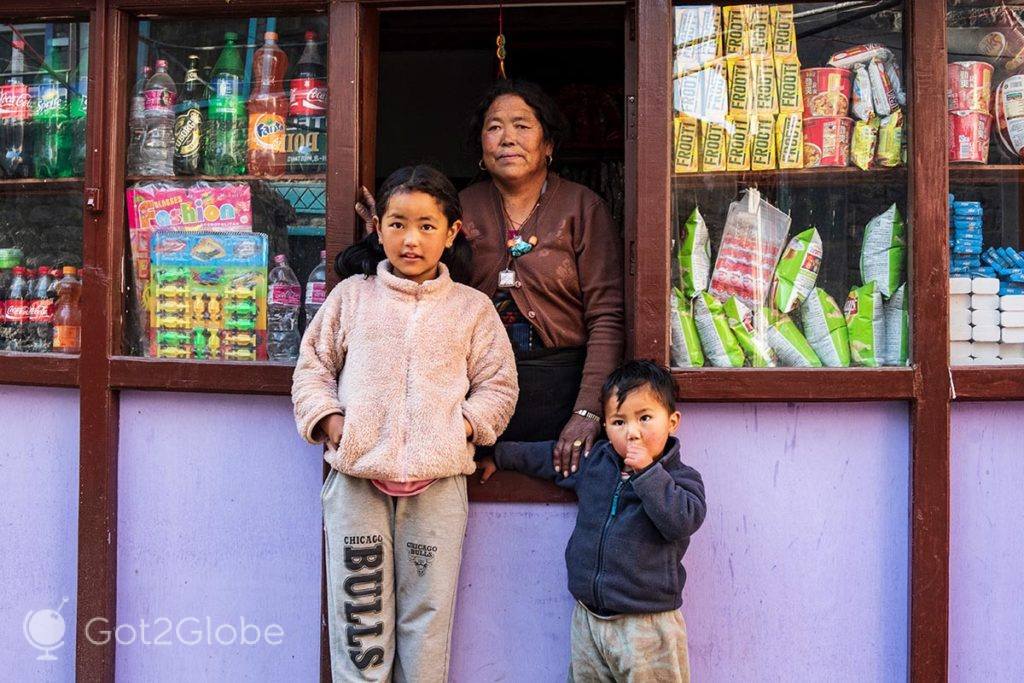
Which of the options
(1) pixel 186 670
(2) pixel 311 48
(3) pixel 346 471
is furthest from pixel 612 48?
(1) pixel 186 670

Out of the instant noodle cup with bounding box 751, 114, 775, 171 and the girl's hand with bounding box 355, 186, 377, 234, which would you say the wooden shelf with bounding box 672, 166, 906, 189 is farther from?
the girl's hand with bounding box 355, 186, 377, 234

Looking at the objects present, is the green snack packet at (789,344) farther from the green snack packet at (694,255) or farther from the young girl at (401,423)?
the young girl at (401,423)

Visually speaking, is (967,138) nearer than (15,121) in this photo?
Yes

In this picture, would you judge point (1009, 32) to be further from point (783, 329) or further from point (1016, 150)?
point (783, 329)

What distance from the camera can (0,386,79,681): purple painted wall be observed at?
2.96 m

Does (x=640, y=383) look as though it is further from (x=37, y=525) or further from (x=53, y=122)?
(x=53, y=122)

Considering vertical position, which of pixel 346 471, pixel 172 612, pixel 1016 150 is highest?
pixel 1016 150

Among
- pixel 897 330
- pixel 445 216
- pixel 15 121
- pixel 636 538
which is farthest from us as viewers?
pixel 15 121

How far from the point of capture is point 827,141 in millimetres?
2771

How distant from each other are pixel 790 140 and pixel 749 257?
363 millimetres

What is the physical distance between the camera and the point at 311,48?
2.92m

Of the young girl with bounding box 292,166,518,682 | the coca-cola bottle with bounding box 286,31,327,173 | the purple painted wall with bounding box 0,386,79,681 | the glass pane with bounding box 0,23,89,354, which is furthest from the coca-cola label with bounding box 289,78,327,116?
the purple painted wall with bounding box 0,386,79,681

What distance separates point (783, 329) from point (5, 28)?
8.74 feet

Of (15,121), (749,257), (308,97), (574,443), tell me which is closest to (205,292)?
(308,97)
